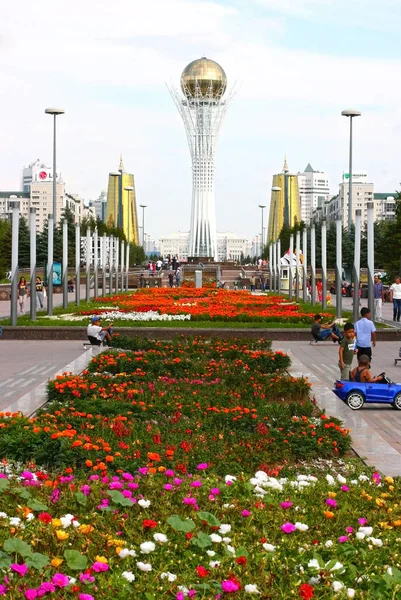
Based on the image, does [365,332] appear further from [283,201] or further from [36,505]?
[283,201]

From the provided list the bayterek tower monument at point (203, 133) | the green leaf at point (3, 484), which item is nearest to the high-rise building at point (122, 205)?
the bayterek tower monument at point (203, 133)

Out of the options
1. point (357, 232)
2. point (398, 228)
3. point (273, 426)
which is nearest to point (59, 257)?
point (398, 228)

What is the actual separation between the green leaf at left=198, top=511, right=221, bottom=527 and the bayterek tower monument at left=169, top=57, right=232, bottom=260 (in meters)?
77.5

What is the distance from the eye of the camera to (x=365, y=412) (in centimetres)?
1082

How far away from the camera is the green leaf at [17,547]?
14.1 feet

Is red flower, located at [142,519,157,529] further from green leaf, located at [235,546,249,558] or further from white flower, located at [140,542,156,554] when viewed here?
green leaf, located at [235,546,249,558]

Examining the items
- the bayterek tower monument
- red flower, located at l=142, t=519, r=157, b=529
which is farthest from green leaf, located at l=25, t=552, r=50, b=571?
the bayterek tower monument

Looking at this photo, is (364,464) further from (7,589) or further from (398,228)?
(398,228)

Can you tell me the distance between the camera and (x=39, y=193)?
173250 mm

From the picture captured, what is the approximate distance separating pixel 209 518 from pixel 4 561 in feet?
4.01

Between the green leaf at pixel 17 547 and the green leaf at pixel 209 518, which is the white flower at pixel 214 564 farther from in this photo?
the green leaf at pixel 17 547

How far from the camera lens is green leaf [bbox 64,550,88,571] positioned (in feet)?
14.0

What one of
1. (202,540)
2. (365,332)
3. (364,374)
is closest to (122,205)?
(365,332)

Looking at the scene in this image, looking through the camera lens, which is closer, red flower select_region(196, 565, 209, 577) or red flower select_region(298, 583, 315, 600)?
red flower select_region(298, 583, 315, 600)
